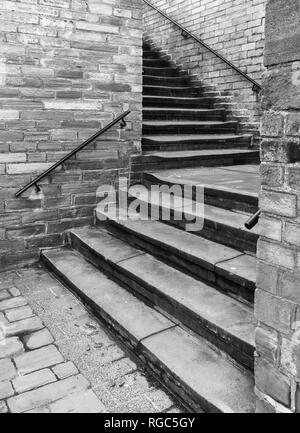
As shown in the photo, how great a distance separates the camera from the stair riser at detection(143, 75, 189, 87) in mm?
6340

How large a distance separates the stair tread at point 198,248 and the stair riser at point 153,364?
695 millimetres

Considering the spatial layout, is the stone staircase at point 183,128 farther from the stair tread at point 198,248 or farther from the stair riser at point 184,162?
the stair tread at point 198,248

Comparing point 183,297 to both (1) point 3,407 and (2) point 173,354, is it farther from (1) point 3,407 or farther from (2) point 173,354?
(1) point 3,407

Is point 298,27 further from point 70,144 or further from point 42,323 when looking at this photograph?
point 70,144

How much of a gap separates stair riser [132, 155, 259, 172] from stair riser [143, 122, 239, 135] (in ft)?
2.20

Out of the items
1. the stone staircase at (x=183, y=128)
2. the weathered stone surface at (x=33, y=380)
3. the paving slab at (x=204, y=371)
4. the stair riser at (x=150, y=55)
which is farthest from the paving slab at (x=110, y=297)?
the stair riser at (x=150, y=55)

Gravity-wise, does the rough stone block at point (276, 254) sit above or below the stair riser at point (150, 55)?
below

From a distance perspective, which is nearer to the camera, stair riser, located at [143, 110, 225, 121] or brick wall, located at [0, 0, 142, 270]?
brick wall, located at [0, 0, 142, 270]

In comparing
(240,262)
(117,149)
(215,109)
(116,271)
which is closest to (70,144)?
(117,149)

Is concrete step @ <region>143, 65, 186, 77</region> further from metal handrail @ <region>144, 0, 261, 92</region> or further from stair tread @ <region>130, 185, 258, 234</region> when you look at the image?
stair tread @ <region>130, 185, 258, 234</region>

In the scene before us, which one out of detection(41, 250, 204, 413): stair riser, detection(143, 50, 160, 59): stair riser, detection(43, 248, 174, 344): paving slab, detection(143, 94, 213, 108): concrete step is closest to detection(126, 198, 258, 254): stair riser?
detection(43, 248, 174, 344): paving slab

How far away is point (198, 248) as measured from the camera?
2.97 metres

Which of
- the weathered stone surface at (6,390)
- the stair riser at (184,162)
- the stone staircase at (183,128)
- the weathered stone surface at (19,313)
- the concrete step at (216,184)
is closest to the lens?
the weathered stone surface at (6,390)

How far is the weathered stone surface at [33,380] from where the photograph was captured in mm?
2236
